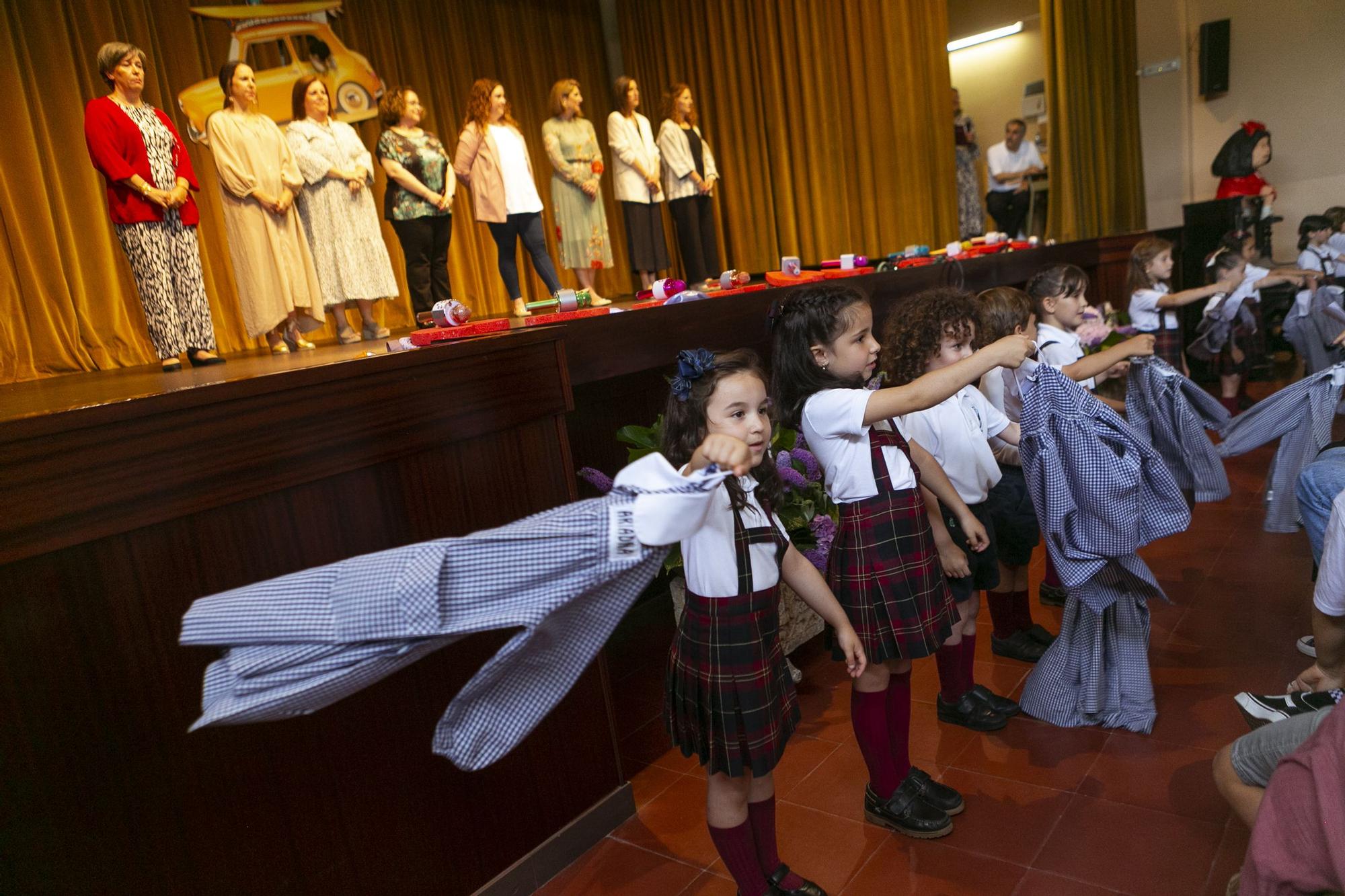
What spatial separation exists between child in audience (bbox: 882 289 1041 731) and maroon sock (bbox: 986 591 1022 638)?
24cm

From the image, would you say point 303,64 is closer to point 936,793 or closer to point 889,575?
point 889,575

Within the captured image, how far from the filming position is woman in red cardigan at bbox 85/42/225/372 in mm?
3020

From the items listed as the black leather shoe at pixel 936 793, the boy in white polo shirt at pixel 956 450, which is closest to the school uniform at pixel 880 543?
the boy in white polo shirt at pixel 956 450

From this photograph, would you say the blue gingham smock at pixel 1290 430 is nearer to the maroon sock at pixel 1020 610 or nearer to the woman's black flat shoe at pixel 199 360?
the maroon sock at pixel 1020 610

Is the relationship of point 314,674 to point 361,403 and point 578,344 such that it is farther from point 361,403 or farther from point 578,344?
point 578,344

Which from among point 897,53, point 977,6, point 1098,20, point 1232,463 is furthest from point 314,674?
point 977,6

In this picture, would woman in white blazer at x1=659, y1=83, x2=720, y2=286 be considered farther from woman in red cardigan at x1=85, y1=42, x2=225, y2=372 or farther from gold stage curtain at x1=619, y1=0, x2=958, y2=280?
gold stage curtain at x1=619, y1=0, x2=958, y2=280

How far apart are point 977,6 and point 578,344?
9552 millimetres

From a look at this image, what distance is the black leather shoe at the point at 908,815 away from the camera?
6.31ft

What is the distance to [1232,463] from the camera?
4457 mm

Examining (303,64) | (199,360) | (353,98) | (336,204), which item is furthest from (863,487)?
(303,64)

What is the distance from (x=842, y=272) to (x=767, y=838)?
309cm

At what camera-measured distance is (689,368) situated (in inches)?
60.1

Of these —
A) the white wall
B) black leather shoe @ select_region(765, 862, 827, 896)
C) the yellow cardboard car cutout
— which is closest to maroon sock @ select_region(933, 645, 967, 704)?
black leather shoe @ select_region(765, 862, 827, 896)
